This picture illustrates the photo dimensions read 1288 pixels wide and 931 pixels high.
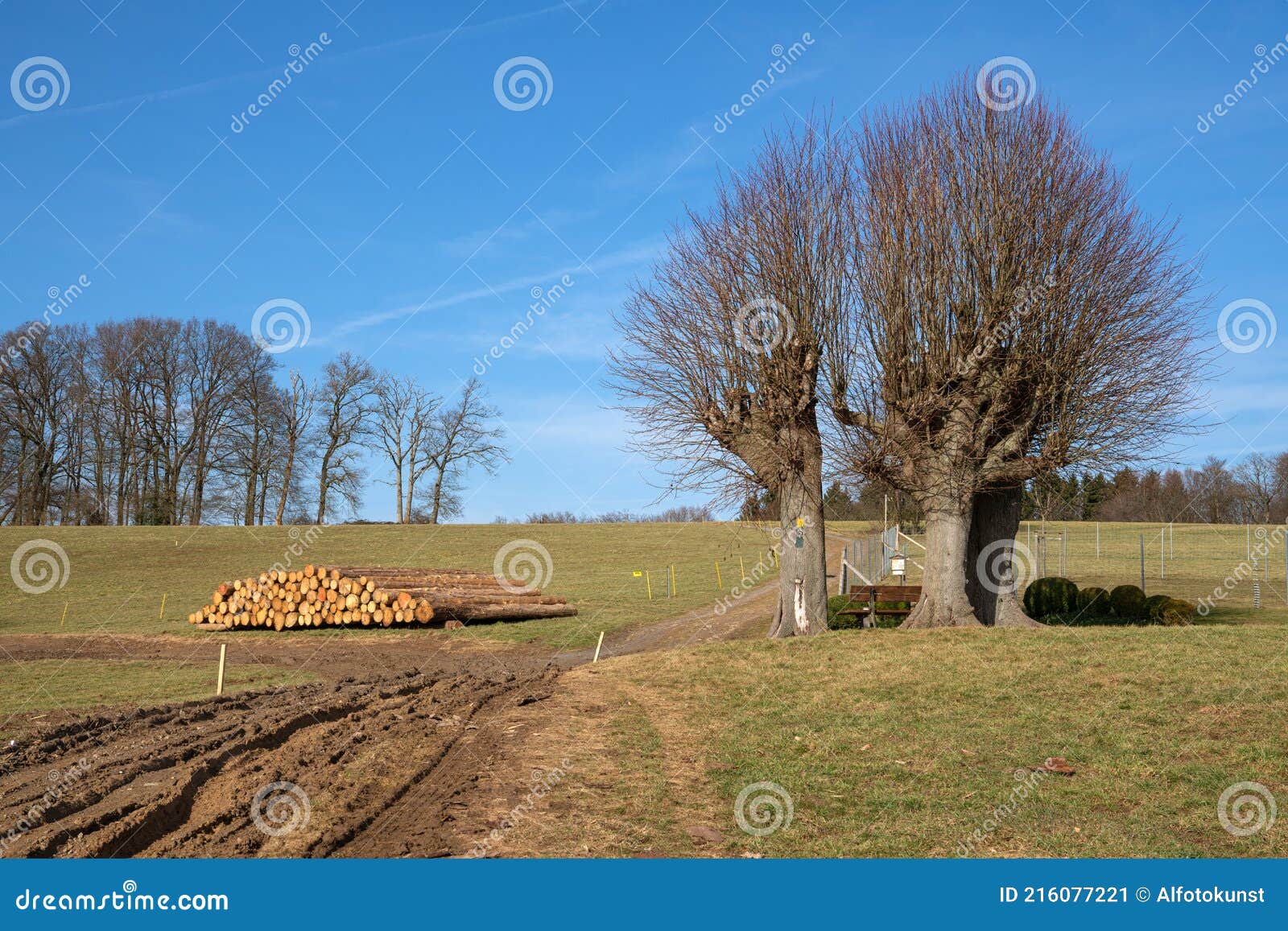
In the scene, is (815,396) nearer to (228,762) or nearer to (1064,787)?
(1064,787)

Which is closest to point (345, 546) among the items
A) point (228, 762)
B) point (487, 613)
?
point (487, 613)

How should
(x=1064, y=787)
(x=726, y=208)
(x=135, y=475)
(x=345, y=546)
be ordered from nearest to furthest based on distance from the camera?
(x=1064, y=787), (x=726, y=208), (x=345, y=546), (x=135, y=475)

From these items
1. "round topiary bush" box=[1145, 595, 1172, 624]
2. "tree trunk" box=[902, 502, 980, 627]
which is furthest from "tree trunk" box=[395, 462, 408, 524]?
Answer: "round topiary bush" box=[1145, 595, 1172, 624]

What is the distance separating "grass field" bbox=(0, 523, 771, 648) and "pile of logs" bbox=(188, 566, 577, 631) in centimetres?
61

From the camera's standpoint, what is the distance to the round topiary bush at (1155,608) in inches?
821

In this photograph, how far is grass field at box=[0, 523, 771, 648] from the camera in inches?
1114

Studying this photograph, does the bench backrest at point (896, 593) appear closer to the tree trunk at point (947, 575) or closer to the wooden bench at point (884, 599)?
the wooden bench at point (884, 599)

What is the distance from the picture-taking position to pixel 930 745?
10234 millimetres

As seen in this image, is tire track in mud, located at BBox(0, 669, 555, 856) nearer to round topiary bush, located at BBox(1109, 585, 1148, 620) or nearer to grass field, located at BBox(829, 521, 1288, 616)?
round topiary bush, located at BBox(1109, 585, 1148, 620)

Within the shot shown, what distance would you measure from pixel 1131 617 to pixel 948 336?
906cm

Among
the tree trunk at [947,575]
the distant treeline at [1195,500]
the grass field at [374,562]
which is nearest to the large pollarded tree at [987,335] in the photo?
the tree trunk at [947,575]

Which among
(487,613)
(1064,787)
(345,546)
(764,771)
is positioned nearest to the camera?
(1064,787)

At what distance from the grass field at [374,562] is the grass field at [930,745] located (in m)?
9.80

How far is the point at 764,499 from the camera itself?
1945 centimetres
